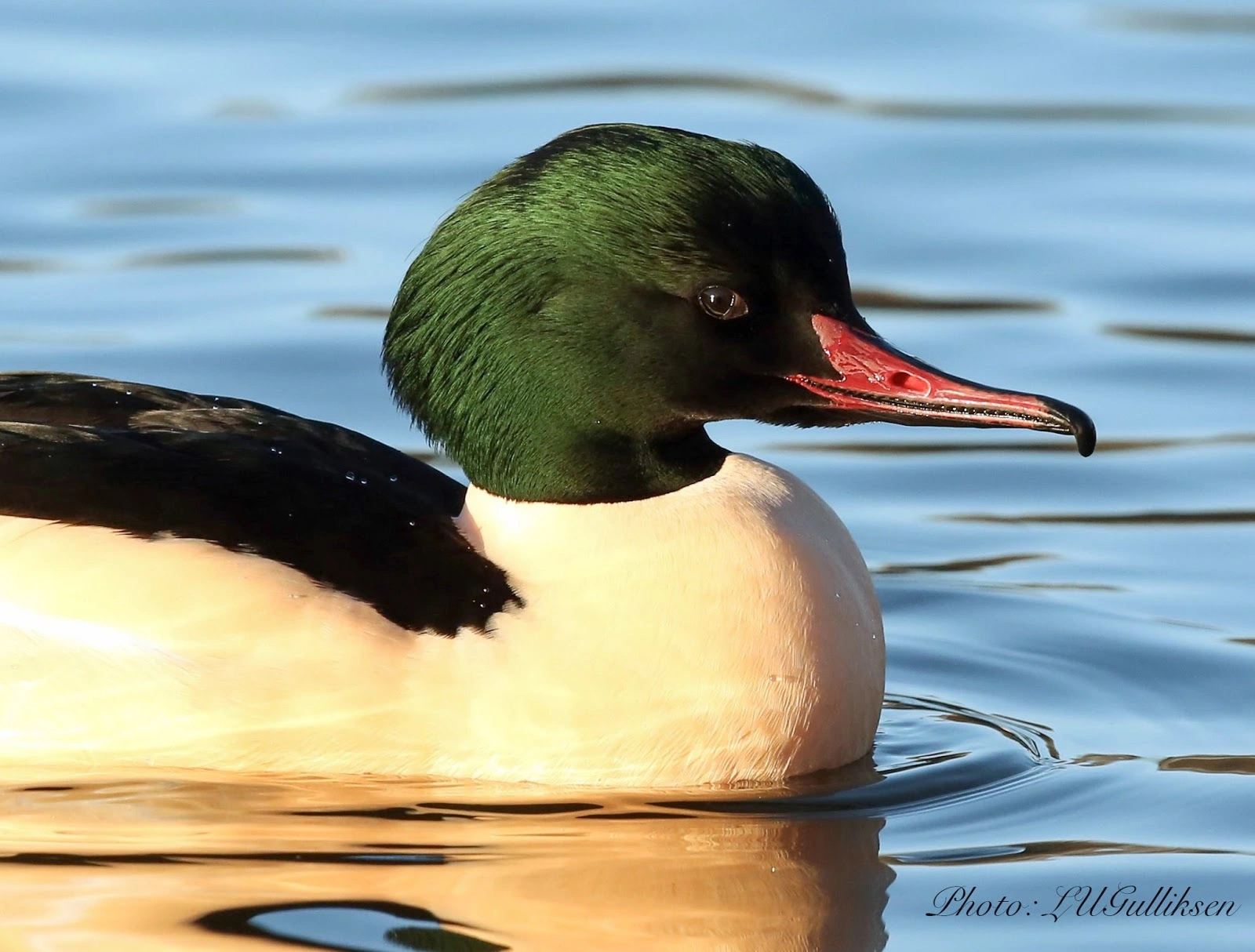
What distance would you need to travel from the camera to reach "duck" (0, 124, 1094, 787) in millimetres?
6363

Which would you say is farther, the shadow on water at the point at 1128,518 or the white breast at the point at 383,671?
the shadow on water at the point at 1128,518

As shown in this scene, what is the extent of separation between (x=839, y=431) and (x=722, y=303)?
3160 millimetres

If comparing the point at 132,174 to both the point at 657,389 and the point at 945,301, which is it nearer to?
the point at 945,301

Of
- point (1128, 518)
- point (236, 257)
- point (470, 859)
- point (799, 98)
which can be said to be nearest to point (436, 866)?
point (470, 859)

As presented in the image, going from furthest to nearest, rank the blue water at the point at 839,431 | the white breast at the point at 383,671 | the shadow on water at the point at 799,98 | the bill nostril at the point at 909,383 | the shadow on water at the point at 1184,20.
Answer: the shadow on water at the point at 1184,20, the shadow on water at the point at 799,98, the bill nostril at the point at 909,383, the white breast at the point at 383,671, the blue water at the point at 839,431

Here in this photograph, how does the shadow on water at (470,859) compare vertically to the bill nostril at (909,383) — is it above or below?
below

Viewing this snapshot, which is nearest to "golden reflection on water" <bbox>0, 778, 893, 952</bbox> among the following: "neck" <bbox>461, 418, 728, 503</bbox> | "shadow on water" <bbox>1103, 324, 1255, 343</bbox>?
"neck" <bbox>461, 418, 728, 503</bbox>

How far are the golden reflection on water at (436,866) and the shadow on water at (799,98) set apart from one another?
6938 millimetres

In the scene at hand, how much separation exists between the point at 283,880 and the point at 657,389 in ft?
5.20

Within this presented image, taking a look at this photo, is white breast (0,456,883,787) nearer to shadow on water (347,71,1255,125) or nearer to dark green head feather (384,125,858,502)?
dark green head feather (384,125,858,502)

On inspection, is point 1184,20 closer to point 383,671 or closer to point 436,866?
point 383,671

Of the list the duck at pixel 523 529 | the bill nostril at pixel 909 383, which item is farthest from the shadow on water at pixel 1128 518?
the bill nostril at pixel 909 383

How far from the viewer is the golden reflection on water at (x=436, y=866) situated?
18.9 feet

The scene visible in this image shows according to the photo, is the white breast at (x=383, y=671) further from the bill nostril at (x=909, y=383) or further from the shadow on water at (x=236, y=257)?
the shadow on water at (x=236, y=257)
